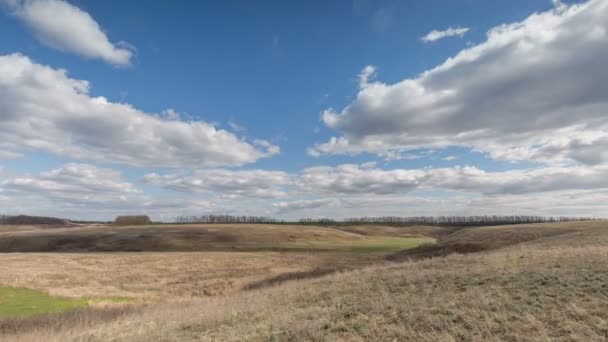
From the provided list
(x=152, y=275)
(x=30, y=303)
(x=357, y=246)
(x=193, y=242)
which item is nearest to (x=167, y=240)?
(x=193, y=242)

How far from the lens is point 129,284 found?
35688 millimetres

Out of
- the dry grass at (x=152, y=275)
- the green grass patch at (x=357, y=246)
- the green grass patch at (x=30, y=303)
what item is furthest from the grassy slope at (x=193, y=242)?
the green grass patch at (x=30, y=303)

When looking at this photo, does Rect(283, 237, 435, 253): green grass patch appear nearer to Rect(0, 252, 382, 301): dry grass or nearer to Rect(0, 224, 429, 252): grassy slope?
Rect(0, 224, 429, 252): grassy slope

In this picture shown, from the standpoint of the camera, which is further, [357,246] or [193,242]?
[193,242]

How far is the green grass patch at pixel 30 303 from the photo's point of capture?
22294mm

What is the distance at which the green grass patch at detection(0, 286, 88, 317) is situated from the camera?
73.1ft

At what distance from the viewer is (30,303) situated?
2477cm

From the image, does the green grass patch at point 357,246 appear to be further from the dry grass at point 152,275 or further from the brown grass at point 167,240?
the dry grass at point 152,275

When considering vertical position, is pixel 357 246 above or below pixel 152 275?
below

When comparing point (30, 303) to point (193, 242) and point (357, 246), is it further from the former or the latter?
point (193, 242)

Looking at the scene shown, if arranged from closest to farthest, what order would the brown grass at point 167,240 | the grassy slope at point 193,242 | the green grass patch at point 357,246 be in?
the green grass patch at point 357,246 < the grassy slope at point 193,242 < the brown grass at point 167,240

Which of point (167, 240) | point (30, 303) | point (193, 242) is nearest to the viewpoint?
point (30, 303)

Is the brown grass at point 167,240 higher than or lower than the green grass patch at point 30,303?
lower

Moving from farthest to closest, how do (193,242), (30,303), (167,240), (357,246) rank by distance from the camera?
1. (167,240)
2. (193,242)
3. (357,246)
4. (30,303)
